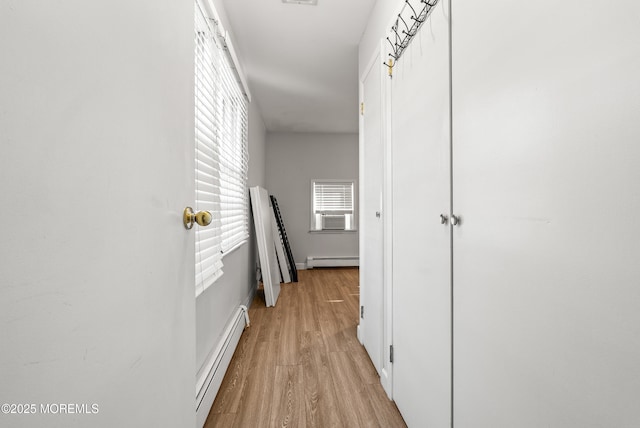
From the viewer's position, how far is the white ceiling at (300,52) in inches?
87.8

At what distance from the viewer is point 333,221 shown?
5.80 metres

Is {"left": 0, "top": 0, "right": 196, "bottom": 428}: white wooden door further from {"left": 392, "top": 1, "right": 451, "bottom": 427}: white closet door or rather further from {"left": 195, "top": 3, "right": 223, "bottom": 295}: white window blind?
{"left": 392, "top": 1, "right": 451, "bottom": 427}: white closet door

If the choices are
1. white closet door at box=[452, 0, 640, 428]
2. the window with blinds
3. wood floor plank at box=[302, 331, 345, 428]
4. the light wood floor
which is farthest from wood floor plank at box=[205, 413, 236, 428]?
white closet door at box=[452, 0, 640, 428]

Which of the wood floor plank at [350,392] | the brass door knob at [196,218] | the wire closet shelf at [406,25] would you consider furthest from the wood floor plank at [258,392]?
the wire closet shelf at [406,25]

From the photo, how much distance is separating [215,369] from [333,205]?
4.40m

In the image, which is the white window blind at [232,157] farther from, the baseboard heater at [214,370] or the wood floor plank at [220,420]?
the wood floor plank at [220,420]

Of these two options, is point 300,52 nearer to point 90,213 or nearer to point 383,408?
point 90,213

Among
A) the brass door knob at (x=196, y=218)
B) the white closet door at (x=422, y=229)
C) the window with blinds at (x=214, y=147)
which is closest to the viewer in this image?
the brass door knob at (x=196, y=218)

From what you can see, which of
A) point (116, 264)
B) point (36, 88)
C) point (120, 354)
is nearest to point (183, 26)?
point (36, 88)

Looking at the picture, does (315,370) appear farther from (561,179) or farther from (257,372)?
(561,179)

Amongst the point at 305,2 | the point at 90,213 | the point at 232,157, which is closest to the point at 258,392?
the point at 90,213

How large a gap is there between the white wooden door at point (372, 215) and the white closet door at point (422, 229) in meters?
0.27

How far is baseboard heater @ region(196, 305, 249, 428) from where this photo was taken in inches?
56.3

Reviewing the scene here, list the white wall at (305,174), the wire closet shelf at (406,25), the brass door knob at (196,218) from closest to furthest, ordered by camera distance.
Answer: the brass door knob at (196,218) → the wire closet shelf at (406,25) → the white wall at (305,174)
